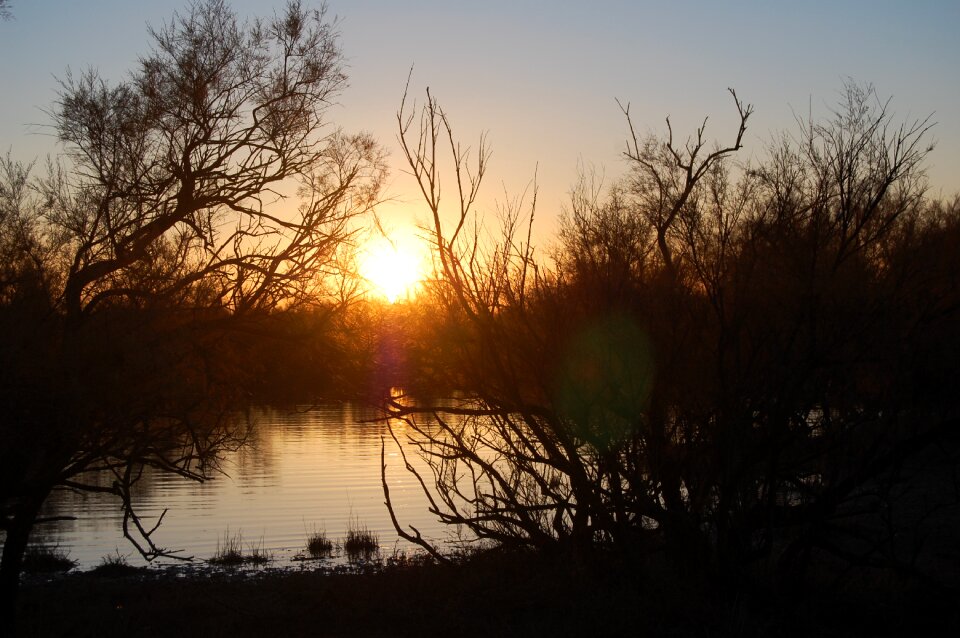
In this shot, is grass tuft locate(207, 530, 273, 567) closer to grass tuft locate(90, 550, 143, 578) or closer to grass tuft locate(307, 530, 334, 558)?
grass tuft locate(307, 530, 334, 558)

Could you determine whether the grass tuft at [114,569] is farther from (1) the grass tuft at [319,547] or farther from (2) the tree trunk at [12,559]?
(2) the tree trunk at [12,559]

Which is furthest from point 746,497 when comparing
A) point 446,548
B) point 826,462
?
point 446,548

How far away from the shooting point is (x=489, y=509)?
9.05 m

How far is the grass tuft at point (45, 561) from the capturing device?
55.6ft

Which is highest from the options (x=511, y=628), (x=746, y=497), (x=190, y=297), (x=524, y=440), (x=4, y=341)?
(x=190, y=297)

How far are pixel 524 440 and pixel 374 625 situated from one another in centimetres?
215

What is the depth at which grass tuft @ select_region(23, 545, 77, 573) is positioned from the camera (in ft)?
55.6

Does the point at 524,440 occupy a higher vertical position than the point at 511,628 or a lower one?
higher

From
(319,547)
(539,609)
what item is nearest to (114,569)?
(319,547)

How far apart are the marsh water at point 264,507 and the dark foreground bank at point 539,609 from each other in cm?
475

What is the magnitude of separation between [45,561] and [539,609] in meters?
12.9

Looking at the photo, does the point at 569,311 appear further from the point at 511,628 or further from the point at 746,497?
the point at 511,628

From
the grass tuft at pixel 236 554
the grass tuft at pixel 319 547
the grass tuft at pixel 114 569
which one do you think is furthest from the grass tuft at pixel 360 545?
the grass tuft at pixel 114 569

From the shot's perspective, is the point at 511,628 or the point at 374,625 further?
the point at 374,625
